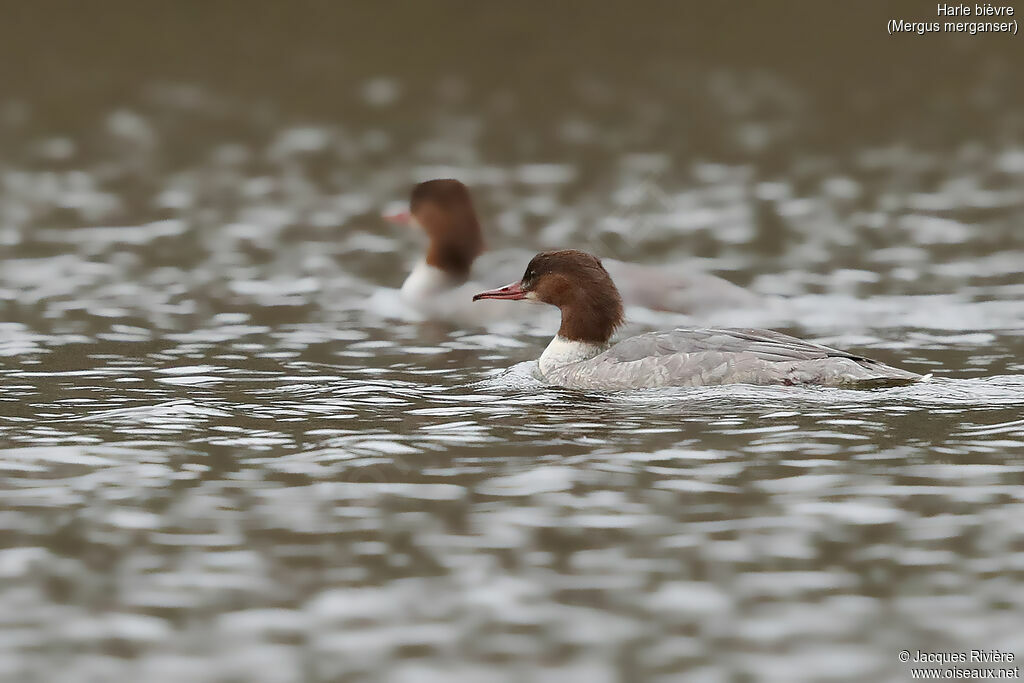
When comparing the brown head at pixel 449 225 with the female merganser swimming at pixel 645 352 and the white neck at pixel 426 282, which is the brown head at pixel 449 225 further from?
the female merganser swimming at pixel 645 352

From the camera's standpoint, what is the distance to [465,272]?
16.7 meters

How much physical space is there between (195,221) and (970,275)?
834cm

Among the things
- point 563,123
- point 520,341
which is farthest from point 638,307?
point 563,123

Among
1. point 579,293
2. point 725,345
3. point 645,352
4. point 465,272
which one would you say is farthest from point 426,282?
point 725,345

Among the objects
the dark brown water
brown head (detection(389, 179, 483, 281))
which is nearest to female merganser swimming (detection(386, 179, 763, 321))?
brown head (detection(389, 179, 483, 281))

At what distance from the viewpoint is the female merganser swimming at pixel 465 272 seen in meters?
15.2

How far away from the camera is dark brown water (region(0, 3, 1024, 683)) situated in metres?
7.28

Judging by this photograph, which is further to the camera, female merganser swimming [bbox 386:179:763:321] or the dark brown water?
female merganser swimming [bbox 386:179:763:321]

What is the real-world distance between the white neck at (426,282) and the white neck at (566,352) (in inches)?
134

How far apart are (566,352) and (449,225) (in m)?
4.15

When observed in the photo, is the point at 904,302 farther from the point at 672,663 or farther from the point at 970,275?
the point at 672,663

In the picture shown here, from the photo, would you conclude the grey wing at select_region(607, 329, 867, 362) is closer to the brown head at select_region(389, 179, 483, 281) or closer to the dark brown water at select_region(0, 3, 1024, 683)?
the dark brown water at select_region(0, 3, 1024, 683)

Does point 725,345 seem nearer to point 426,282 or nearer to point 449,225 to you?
point 426,282

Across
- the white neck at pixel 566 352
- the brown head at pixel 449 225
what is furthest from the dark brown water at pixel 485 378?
the brown head at pixel 449 225
